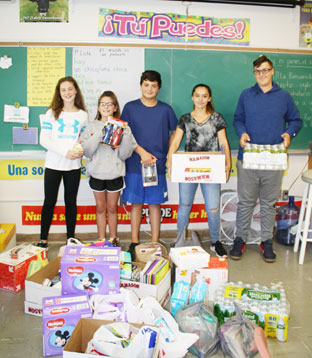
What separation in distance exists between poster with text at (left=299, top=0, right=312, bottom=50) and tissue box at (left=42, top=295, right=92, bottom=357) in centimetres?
A: 308

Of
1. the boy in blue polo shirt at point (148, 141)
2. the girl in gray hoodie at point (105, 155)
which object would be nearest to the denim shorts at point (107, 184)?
the girl in gray hoodie at point (105, 155)

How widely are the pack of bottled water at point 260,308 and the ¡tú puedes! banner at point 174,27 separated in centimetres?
229

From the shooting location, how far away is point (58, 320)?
6.23 ft

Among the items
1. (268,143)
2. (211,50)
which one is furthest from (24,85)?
(268,143)

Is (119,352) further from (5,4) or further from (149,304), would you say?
(5,4)

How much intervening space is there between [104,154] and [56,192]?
1.77ft

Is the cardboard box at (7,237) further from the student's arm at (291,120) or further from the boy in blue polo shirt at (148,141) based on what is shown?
the student's arm at (291,120)

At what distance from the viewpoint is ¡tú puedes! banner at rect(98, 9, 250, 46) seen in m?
3.29

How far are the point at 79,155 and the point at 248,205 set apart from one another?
1.45 metres

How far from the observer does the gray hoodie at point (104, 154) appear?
9.43 feet

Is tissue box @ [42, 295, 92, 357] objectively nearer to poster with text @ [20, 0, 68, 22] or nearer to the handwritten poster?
the handwritten poster

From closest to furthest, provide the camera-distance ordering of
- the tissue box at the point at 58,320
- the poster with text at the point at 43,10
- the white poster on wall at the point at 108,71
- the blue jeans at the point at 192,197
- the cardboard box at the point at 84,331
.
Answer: the cardboard box at the point at 84,331, the tissue box at the point at 58,320, the blue jeans at the point at 192,197, the poster with text at the point at 43,10, the white poster on wall at the point at 108,71

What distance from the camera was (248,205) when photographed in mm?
3133

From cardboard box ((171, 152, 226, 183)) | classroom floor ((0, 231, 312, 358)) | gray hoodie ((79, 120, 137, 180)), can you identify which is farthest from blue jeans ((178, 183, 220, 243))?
gray hoodie ((79, 120, 137, 180))
